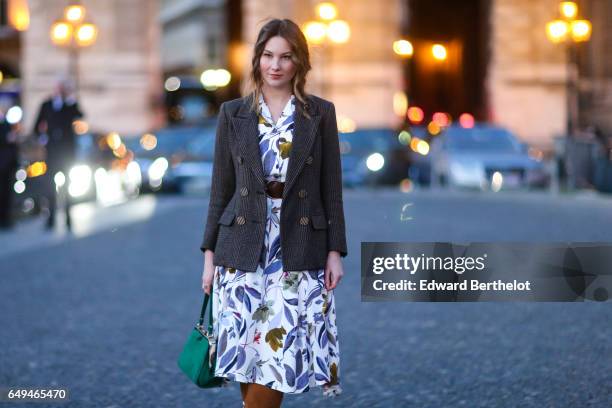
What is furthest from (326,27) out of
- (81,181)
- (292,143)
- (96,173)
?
(292,143)

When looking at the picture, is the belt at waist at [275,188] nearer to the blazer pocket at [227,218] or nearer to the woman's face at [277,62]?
the blazer pocket at [227,218]

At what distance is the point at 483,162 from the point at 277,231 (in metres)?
24.3

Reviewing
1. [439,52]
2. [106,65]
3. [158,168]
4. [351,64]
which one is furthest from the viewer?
[439,52]

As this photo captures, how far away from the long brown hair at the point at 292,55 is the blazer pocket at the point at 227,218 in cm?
38

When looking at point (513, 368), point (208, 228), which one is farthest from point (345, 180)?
point (208, 228)

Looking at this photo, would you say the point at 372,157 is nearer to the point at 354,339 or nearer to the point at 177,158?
the point at 177,158

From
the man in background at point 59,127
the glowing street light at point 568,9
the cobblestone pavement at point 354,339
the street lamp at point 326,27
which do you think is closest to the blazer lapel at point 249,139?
the cobblestone pavement at point 354,339

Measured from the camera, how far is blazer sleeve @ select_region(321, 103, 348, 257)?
4945 mm

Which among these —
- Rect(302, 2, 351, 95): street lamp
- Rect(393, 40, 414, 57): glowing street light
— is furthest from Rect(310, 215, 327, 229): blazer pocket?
Rect(393, 40, 414, 57): glowing street light

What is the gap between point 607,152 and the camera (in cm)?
2727

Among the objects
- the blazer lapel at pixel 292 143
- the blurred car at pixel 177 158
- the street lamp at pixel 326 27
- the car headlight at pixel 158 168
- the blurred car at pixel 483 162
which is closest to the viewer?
the blazer lapel at pixel 292 143

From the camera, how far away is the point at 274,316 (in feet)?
16.0

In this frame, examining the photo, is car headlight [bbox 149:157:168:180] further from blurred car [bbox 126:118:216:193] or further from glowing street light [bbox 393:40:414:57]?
glowing street light [bbox 393:40:414:57]

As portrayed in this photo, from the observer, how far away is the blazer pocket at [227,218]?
16.1ft
